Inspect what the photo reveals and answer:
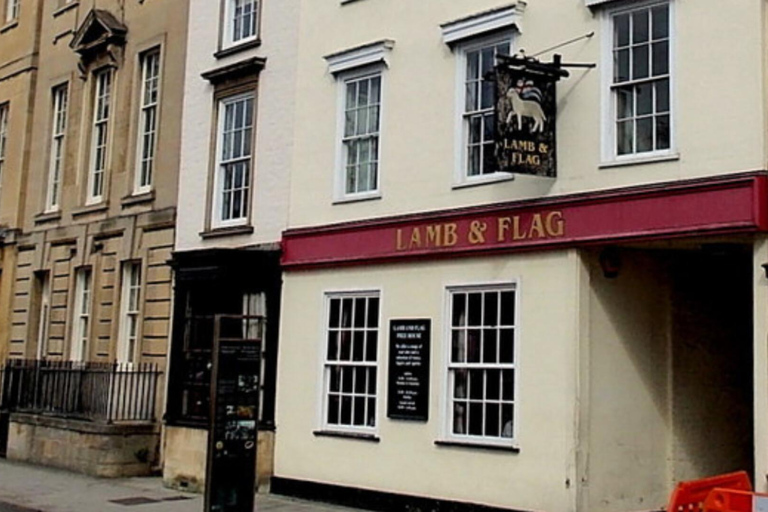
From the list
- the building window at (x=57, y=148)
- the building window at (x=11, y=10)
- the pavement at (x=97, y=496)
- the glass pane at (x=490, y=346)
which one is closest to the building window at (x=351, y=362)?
the pavement at (x=97, y=496)

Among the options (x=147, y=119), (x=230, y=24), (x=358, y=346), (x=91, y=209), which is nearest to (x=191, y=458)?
(x=358, y=346)

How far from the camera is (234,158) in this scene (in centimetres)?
1861

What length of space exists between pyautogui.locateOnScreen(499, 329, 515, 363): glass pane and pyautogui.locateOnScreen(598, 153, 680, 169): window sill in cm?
238

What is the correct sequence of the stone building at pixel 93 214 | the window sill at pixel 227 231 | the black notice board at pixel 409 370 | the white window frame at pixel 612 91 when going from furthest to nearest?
the stone building at pixel 93 214, the window sill at pixel 227 231, the black notice board at pixel 409 370, the white window frame at pixel 612 91

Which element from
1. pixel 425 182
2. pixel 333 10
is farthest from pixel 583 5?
pixel 333 10

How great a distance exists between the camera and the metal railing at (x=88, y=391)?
19.4 metres

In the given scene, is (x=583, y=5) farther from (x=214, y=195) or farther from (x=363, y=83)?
(x=214, y=195)

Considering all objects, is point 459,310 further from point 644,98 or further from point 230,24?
point 230,24

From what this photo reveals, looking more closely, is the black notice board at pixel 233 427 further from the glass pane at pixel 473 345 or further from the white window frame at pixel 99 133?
the white window frame at pixel 99 133

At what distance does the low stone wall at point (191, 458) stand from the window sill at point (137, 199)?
14.7ft

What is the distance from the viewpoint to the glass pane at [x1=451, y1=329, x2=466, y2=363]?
46.8 ft

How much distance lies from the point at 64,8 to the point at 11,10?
10.8 feet

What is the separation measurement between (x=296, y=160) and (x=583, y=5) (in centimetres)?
555

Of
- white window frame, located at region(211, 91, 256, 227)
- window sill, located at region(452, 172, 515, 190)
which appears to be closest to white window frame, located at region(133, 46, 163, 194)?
white window frame, located at region(211, 91, 256, 227)
